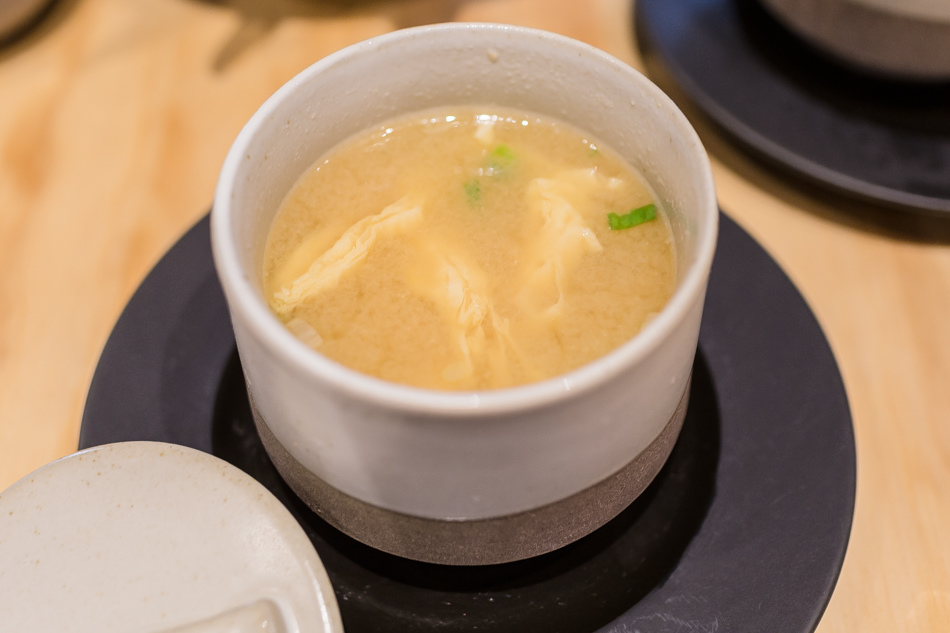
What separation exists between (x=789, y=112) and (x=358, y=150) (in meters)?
0.89

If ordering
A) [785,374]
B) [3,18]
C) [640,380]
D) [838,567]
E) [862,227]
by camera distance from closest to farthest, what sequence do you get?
1. [640,380]
2. [838,567]
3. [785,374]
4. [862,227]
5. [3,18]

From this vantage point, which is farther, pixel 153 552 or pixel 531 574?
pixel 531 574

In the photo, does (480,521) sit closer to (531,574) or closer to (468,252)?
(531,574)

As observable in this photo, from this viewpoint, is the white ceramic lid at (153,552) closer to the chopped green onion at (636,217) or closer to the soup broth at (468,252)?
the soup broth at (468,252)

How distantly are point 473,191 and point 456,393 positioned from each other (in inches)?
21.6

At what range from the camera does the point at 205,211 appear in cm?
153

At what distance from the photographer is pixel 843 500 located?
0.97 m

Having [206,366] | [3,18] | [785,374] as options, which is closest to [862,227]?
[785,374]

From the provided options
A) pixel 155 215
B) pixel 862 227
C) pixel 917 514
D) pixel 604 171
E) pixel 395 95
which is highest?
pixel 395 95

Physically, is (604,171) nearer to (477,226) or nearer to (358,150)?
(477,226)

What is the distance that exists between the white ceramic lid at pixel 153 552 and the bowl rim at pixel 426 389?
218 mm

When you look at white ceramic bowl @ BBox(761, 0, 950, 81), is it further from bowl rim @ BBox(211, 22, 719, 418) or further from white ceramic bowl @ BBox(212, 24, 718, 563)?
bowl rim @ BBox(211, 22, 719, 418)

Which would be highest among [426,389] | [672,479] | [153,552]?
→ [426,389]

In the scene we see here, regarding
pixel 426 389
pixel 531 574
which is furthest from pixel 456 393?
pixel 531 574
